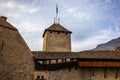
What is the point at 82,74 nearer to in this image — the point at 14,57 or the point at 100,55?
the point at 100,55

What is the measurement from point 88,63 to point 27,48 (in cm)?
508

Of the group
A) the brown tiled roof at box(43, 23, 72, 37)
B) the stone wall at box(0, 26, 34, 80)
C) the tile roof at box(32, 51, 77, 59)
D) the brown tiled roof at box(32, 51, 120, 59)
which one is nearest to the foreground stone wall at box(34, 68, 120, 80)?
the stone wall at box(0, 26, 34, 80)

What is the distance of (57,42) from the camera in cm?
2953

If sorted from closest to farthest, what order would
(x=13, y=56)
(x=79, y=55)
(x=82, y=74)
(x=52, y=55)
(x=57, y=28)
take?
(x=13, y=56)
(x=82, y=74)
(x=52, y=55)
(x=79, y=55)
(x=57, y=28)

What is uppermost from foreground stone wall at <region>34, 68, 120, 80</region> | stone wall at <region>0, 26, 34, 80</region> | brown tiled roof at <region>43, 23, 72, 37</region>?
brown tiled roof at <region>43, 23, 72, 37</region>

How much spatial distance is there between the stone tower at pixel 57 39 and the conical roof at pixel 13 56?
992 cm

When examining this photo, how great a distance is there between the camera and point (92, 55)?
21125 mm

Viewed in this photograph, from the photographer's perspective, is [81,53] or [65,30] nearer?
[81,53]

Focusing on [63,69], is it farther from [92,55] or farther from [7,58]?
[7,58]

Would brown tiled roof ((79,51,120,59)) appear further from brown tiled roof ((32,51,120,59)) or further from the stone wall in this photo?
the stone wall

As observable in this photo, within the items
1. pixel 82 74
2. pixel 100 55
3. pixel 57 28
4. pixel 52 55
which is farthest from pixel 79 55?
pixel 57 28

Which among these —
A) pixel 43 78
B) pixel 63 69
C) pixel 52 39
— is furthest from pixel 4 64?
pixel 52 39

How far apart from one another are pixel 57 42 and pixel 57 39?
1.20 feet

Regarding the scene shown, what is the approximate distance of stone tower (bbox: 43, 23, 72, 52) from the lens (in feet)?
96.3
